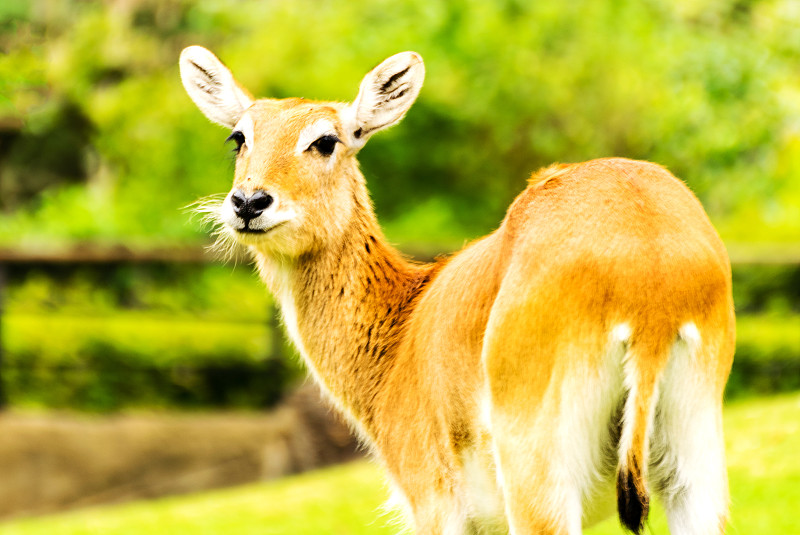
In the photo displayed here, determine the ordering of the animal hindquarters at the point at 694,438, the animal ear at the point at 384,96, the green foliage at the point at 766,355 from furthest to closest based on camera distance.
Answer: the green foliage at the point at 766,355 < the animal ear at the point at 384,96 < the animal hindquarters at the point at 694,438

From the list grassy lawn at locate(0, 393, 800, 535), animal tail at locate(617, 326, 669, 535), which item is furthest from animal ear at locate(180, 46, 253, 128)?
grassy lawn at locate(0, 393, 800, 535)

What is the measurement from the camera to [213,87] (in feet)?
15.8

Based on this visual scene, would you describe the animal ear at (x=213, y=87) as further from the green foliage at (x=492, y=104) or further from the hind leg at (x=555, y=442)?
the green foliage at (x=492, y=104)

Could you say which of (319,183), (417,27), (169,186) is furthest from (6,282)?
(319,183)

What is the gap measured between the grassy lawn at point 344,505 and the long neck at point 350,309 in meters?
2.46

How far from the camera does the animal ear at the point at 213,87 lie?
187 inches

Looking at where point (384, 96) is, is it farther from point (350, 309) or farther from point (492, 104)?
point (492, 104)

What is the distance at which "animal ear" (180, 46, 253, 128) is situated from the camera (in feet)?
15.6

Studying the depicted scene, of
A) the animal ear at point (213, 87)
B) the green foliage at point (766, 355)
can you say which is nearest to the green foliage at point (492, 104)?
the green foliage at point (766, 355)

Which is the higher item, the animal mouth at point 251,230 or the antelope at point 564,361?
the animal mouth at point 251,230

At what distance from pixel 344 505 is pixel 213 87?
4.65 meters

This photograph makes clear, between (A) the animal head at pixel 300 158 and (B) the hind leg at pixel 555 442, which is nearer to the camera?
(B) the hind leg at pixel 555 442

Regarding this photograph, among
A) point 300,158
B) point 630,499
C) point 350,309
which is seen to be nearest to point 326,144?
point 300,158

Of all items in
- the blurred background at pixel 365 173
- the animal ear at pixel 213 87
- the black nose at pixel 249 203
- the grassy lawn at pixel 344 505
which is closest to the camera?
the black nose at pixel 249 203
